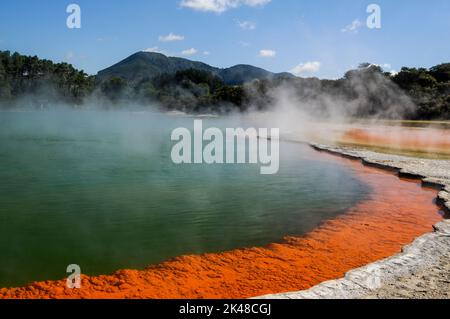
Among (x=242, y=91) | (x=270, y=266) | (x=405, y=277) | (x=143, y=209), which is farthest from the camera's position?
(x=242, y=91)

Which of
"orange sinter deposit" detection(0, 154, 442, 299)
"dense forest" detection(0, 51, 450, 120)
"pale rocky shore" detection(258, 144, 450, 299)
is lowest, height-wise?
"orange sinter deposit" detection(0, 154, 442, 299)

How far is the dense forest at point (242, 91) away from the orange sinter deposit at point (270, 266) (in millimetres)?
37301

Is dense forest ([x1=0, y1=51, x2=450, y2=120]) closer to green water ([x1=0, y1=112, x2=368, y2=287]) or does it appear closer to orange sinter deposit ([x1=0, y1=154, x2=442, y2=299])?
green water ([x1=0, y1=112, x2=368, y2=287])

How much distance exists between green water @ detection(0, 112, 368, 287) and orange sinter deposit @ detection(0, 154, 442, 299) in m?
0.36

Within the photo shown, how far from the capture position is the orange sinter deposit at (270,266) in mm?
5266

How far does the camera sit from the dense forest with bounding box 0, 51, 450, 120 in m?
46.5

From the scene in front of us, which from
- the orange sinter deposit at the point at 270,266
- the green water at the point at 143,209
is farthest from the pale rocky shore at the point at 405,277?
the green water at the point at 143,209

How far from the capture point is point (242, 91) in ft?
222

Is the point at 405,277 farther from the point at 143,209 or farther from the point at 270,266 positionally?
the point at 143,209

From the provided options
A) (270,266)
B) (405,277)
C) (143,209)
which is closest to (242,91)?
(143,209)

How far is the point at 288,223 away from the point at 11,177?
8.53 metres

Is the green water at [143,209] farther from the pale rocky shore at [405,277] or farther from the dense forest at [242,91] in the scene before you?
the dense forest at [242,91]

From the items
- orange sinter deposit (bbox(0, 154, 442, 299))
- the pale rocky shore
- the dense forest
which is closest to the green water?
orange sinter deposit (bbox(0, 154, 442, 299))

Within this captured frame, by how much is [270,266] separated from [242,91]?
207 feet
